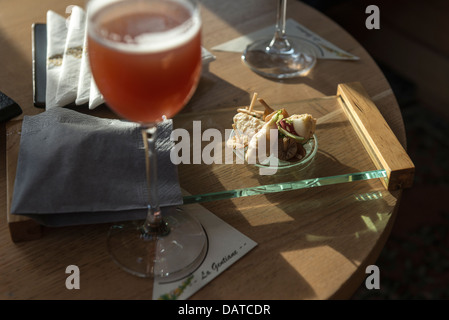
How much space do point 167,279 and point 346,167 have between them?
1.02 feet

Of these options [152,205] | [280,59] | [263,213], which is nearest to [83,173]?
[152,205]

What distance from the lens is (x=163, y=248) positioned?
705 millimetres

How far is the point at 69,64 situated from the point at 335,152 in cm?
48

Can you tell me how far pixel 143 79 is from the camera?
0.56 m

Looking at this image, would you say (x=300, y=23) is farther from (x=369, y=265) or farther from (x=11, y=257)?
(x=11, y=257)

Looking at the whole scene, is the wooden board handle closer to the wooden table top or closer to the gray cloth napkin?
the wooden table top

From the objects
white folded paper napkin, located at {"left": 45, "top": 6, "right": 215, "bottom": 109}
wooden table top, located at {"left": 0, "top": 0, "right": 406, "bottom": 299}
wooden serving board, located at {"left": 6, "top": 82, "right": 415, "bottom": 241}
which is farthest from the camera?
white folded paper napkin, located at {"left": 45, "top": 6, "right": 215, "bottom": 109}

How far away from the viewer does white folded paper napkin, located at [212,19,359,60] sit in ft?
3.59

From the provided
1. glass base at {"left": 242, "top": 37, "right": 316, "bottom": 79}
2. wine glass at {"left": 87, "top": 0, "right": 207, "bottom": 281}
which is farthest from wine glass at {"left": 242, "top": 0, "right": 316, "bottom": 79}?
wine glass at {"left": 87, "top": 0, "right": 207, "bottom": 281}

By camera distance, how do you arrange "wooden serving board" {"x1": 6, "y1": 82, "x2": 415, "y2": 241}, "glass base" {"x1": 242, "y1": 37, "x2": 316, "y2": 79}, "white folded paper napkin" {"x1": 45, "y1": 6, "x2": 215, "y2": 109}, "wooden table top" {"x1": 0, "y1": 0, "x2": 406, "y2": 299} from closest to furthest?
"wooden table top" {"x1": 0, "y1": 0, "x2": 406, "y2": 299}
"wooden serving board" {"x1": 6, "y1": 82, "x2": 415, "y2": 241}
"white folded paper napkin" {"x1": 45, "y1": 6, "x2": 215, "y2": 109}
"glass base" {"x1": 242, "y1": 37, "x2": 316, "y2": 79}

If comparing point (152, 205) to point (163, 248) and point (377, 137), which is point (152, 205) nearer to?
point (163, 248)

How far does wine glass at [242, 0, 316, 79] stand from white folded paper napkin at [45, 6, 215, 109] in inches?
4.0

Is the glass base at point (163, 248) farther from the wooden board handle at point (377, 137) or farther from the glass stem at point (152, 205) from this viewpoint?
the wooden board handle at point (377, 137)
